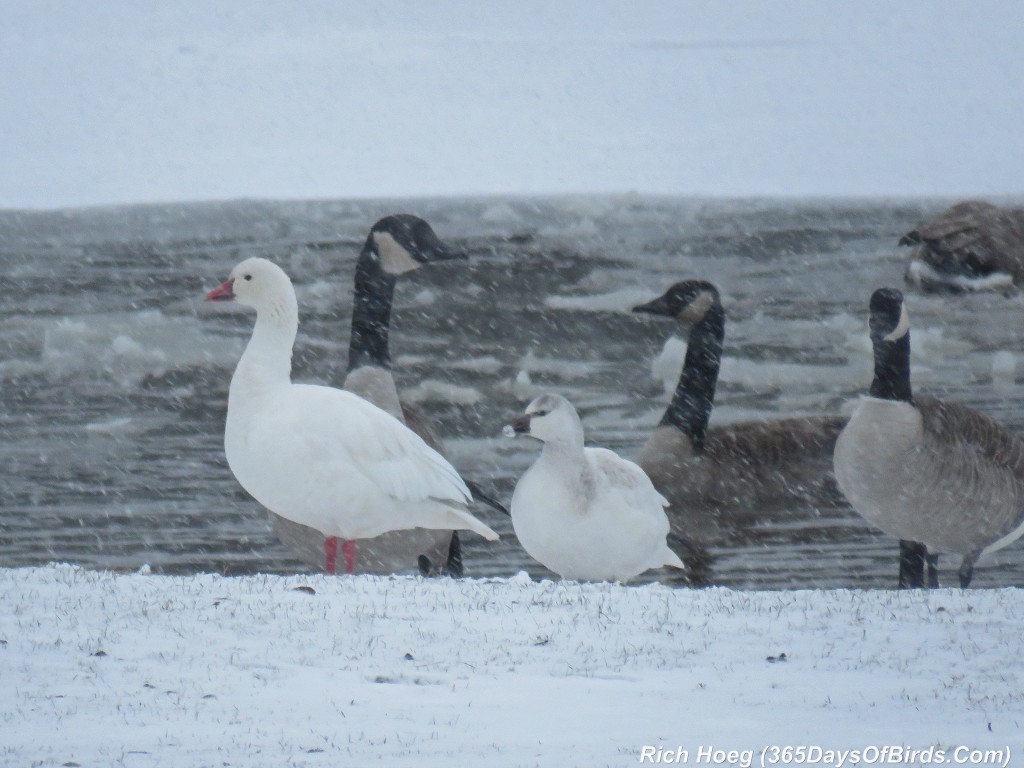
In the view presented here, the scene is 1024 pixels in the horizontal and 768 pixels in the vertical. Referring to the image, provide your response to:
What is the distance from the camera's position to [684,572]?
10195mm

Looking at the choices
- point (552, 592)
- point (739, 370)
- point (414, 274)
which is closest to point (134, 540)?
point (552, 592)

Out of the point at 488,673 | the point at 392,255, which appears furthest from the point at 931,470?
the point at 392,255

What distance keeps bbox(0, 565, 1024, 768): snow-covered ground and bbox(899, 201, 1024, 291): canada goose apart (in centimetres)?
1960

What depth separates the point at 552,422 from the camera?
327 inches

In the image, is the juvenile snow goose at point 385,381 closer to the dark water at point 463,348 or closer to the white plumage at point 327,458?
the white plumage at point 327,458

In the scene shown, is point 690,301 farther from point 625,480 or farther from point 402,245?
point 625,480

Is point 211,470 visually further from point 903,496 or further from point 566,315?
point 566,315

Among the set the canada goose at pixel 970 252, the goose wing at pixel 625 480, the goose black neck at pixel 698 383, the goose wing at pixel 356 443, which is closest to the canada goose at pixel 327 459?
the goose wing at pixel 356 443

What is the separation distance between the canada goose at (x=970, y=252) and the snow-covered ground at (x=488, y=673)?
19604 mm

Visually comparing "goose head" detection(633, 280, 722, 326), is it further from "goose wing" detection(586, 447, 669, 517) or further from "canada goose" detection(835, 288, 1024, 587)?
"goose wing" detection(586, 447, 669, 517)

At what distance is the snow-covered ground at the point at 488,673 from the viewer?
487 cm

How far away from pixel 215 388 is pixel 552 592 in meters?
13.8

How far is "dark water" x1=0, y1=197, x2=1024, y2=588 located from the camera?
1205cm

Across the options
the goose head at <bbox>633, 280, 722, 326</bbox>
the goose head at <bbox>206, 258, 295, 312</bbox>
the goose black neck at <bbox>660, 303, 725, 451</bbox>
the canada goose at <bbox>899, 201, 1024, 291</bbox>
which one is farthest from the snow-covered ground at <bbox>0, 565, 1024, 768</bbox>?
the canada goose at <bbox>899, 201, 1024, 291</bbox>
